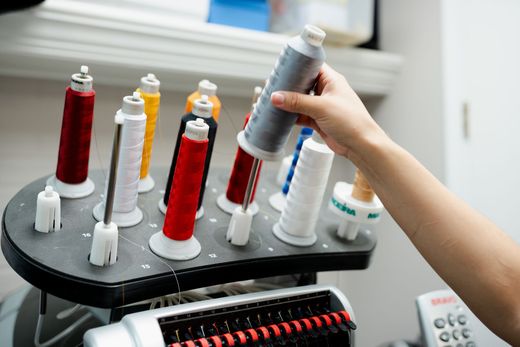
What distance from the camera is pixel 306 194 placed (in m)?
0.88

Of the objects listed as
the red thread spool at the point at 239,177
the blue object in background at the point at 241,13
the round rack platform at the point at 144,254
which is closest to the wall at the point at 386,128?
the blue object in background at the point at 241,13

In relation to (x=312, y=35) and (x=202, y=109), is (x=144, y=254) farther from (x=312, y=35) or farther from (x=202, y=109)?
(x=312, y=35)

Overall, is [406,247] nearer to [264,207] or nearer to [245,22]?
[264,207]

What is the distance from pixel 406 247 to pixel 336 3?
0.73 meters

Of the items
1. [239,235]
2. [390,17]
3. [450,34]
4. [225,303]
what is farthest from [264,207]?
[390,17]

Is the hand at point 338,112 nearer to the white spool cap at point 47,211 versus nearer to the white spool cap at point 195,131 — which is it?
the white spool cap at point 195,131

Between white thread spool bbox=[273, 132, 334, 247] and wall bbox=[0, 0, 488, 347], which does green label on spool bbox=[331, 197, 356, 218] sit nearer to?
white thread spool bbox=[273, 132, 334, 247]

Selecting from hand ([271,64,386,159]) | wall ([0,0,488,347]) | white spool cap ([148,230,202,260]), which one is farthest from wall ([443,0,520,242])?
white spool cap ([148,230,202,260])

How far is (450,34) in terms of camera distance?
4.57 feet

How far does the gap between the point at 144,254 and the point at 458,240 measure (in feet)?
1.48

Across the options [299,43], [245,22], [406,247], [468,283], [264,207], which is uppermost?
[299,43]

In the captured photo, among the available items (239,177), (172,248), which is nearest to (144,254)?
(172,248)

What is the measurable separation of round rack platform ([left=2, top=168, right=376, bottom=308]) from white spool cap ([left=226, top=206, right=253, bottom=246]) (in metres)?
0.01

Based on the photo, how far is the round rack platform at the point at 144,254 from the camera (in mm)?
682
